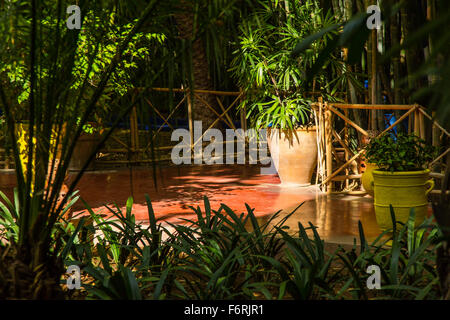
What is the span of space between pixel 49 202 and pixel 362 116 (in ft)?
16.5

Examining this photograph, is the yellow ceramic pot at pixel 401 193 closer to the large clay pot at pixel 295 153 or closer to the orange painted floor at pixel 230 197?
the orange painted floor at pixel 230 197

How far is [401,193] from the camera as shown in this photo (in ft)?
10.9

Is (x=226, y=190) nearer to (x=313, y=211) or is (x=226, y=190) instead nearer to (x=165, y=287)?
(x=313, y=211)

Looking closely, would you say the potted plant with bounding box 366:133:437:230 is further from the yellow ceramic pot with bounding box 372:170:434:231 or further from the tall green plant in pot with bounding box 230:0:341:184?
the tall green plant in pot with bounding box 230:0:341:184

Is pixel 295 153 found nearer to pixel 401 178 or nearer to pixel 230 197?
pixel 230 197

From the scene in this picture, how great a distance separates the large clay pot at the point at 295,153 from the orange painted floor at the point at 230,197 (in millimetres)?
206

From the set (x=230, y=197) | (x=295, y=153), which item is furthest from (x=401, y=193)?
(x=295, y=153)

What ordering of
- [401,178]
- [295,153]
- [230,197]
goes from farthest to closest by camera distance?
[295,153] → [230,197] → [401,178]

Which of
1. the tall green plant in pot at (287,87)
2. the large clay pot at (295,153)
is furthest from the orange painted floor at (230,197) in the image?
the tall green plant in pot at (287,87)

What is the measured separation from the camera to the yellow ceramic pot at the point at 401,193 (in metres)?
3.33

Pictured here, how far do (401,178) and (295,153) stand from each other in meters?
2.78

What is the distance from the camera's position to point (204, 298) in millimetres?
1665

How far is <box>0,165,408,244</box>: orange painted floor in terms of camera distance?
4012 mm

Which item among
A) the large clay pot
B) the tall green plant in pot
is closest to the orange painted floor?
the large clay pot
